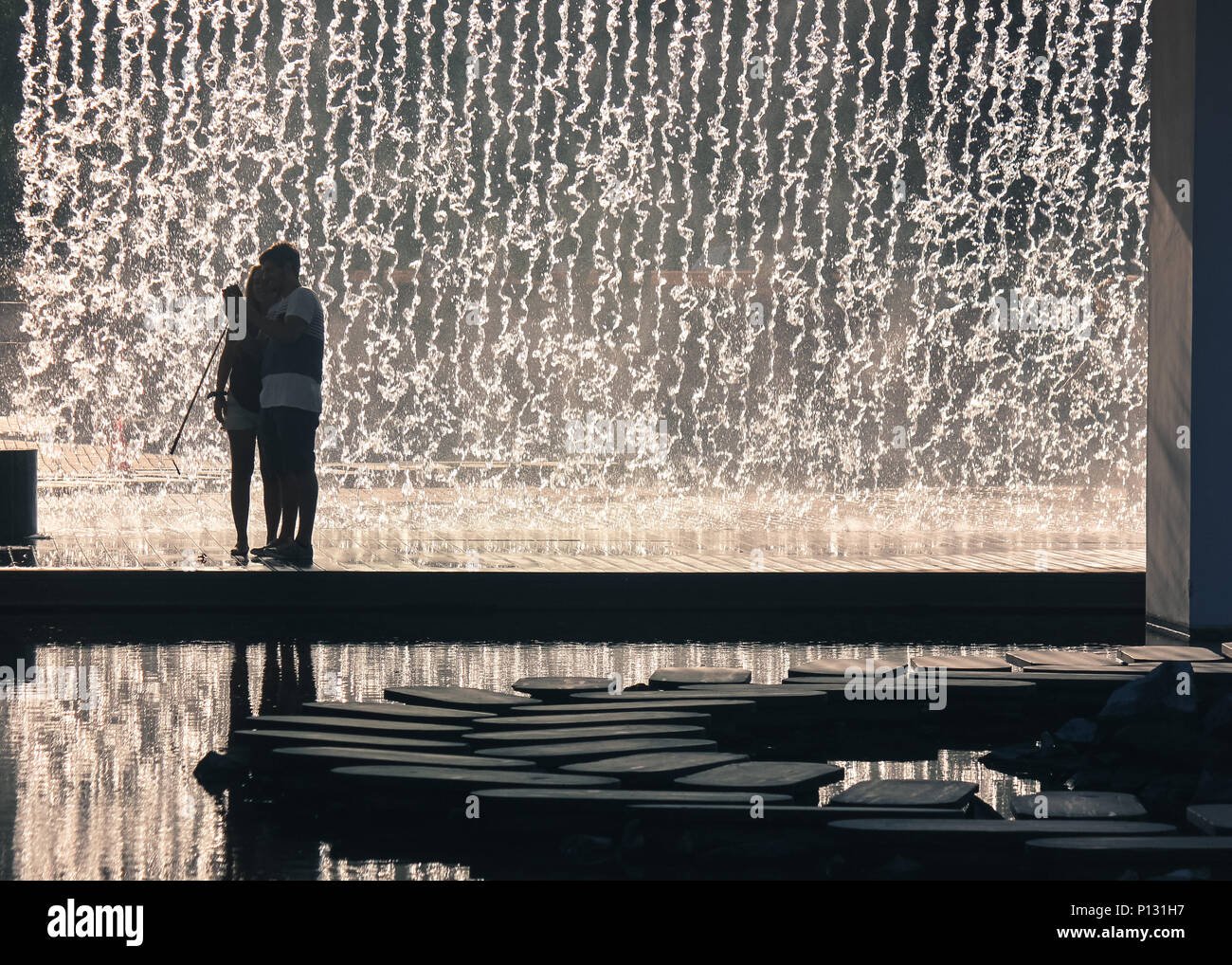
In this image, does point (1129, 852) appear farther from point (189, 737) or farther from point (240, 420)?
point (240, 420)

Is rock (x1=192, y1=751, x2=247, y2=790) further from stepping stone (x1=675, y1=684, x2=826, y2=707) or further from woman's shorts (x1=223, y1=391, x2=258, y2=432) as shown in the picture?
woman's shorts (x1=223, y1=391, x2=258, y2=432)

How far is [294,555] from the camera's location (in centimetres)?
777

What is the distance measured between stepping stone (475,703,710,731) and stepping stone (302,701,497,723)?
86 mm

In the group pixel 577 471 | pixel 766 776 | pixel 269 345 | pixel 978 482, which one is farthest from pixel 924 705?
pixel 577 471

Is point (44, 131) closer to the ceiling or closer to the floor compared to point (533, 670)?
closer to the ceiling

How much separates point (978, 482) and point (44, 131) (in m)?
12.0

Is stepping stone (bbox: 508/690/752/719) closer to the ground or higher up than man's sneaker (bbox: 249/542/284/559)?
closer to the ground

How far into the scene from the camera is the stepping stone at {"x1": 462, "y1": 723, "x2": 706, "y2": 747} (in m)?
4.12

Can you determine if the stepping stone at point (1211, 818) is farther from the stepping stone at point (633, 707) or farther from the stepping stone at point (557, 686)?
the stepping stone at point (557, 686)

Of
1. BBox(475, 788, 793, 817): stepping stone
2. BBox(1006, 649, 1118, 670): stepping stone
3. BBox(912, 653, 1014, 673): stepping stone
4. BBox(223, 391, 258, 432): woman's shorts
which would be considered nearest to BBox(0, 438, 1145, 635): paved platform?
BBox(223, 391, 258, 432): woman's shorts

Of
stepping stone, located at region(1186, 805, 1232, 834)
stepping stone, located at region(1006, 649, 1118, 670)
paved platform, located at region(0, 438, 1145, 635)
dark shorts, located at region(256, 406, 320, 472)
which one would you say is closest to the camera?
stepping stone, located at region(1186, 805, 1232, 834)

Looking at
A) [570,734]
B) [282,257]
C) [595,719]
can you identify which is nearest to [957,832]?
[570,734]

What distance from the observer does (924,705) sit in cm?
474
